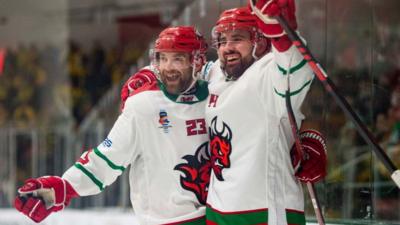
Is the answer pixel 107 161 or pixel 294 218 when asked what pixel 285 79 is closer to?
pixel 294 218

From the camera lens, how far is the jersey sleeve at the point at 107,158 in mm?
2219

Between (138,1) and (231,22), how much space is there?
13.5 feet

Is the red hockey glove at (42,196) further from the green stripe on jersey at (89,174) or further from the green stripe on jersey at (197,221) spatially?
the green stripe on jersey at (197,221)

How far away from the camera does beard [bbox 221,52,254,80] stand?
2014 millimetres

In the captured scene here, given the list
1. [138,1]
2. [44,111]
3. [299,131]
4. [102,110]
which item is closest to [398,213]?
[299,131]

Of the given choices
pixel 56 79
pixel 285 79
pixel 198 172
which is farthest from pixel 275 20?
pixel 56 79

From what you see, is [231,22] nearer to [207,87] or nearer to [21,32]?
[207,87]

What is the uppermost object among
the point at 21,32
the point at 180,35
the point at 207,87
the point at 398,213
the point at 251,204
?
the point at 21,32

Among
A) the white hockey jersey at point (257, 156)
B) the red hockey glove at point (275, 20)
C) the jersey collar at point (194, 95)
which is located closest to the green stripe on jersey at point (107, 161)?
the jersey collar at point (194, 95)

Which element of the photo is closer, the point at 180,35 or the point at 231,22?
the point at 231,22

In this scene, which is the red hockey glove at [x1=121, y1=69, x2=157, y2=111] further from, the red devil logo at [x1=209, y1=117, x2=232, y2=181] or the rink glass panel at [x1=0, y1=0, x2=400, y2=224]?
the red devil logo at [x1=209, y1=117, x2=232, y2=181]

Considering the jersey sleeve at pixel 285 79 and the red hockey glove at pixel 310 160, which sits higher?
the jersey sleeve at pixel 285 79

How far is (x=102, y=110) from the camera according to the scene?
490 centimetres

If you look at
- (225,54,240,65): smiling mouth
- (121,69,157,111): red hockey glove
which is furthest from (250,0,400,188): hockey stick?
(121,69,157,111): red hockey glove
